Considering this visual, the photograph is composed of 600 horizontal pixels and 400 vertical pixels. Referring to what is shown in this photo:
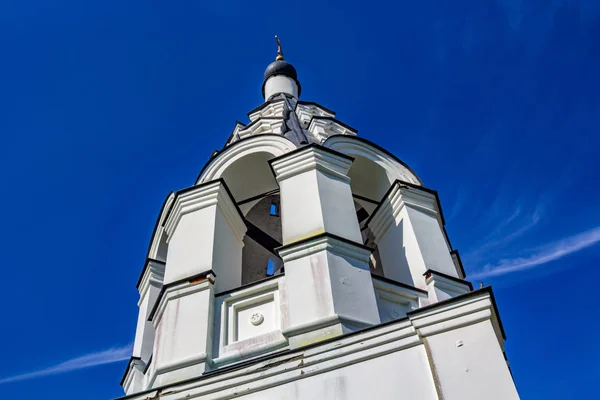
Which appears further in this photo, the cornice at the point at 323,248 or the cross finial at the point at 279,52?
the cross finial at the point at 279,52

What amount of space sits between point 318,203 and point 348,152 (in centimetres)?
193

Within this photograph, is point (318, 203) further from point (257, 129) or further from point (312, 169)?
point (257, 129)

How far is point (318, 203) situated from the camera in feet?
20.8

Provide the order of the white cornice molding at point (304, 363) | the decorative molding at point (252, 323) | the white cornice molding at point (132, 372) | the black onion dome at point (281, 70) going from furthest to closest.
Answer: the black onion dome at point (281, 70)
the white cornice molding at point (132, 372)
the decorative molding at point (252, 323)
the white cornice molding at point (304, 363)

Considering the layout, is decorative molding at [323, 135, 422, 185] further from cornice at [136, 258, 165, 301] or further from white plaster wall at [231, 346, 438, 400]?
white plaster wall at [231, 346, 438, 400]

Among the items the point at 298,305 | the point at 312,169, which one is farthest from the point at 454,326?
the point at 312,169

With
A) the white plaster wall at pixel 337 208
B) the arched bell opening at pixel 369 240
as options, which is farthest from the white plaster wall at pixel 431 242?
the white plaster wall at pixel 337 208

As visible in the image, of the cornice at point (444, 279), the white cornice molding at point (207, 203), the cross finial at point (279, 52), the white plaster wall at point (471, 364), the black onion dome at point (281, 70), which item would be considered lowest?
the white plaster wall at point (471, 364)

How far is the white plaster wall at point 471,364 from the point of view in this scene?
4105 millimetres

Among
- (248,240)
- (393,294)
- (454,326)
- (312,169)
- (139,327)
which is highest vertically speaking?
(248,240)

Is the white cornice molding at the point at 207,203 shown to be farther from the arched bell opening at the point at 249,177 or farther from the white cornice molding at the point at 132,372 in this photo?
the white cornice molding at the point at 132,372

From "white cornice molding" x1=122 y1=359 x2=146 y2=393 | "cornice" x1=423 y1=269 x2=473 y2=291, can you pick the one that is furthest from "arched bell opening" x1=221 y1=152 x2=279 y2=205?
"cornice" x1=423 y1=269 x2=473 y2=291

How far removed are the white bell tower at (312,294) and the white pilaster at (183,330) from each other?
1 cm

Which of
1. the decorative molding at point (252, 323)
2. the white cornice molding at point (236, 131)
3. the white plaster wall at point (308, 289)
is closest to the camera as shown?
the white plaster wall at point (308, 289)
